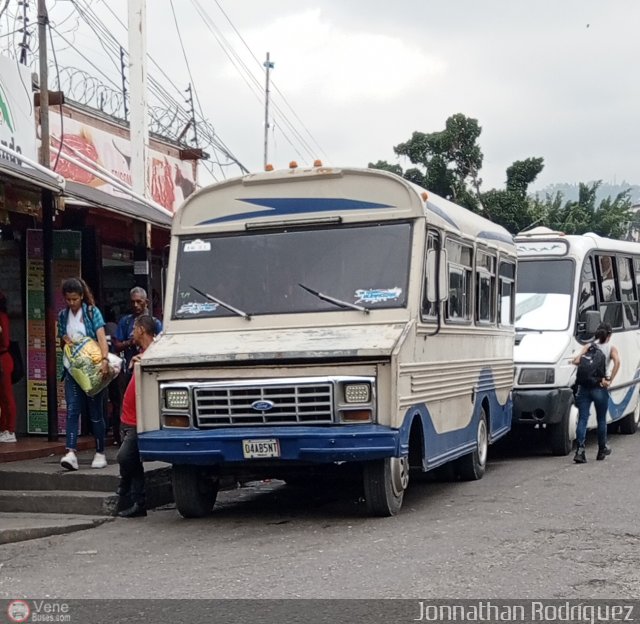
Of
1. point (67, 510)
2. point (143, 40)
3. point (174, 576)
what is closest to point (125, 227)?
point (143, 40)

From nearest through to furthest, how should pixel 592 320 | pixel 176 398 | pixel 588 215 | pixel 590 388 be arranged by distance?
pixel 176 398
pixel 590 388
pixel 592 320
pixel 588 215

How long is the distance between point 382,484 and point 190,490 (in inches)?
63.4

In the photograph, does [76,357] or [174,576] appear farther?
[76,357]

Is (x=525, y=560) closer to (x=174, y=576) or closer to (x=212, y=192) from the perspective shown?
(x=174, y=576)

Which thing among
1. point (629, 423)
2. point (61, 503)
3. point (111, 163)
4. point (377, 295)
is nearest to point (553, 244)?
point (629, 423)

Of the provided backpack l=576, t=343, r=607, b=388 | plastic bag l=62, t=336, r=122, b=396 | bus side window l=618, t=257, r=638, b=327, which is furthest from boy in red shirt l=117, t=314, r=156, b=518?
bus side window l=618, t=257, r=638, b=327

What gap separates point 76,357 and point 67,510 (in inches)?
55.3

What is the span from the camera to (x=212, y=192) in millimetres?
9883

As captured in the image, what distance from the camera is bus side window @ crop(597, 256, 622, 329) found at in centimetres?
1575

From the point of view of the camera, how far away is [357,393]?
853 centimetres

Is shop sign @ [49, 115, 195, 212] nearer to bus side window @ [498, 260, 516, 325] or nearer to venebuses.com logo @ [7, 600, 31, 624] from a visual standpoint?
bus side window @ [498, 260, 516, 325]

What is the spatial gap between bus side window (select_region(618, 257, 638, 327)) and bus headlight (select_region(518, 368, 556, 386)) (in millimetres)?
3245

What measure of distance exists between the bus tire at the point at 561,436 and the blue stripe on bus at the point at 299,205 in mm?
5383

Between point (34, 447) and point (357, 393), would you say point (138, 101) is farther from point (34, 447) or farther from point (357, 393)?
point (357, 393)
